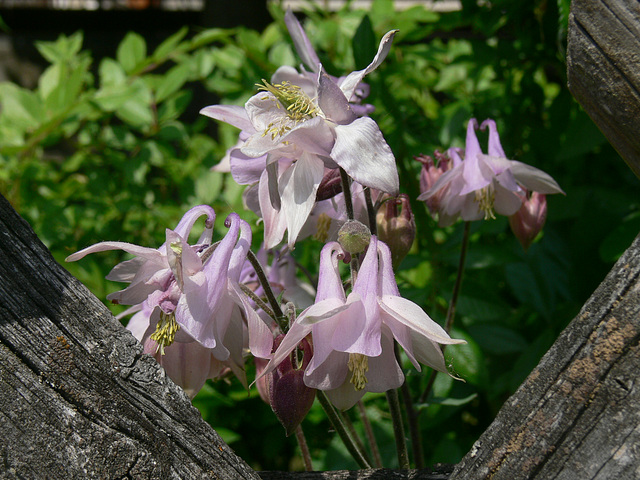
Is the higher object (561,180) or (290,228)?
(290,228)

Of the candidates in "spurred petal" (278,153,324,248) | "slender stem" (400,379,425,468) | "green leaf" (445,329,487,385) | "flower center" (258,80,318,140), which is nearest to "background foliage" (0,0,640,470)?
"green leaf" (445,329,487,385)

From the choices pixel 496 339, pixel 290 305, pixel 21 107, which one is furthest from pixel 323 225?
pixel 21 107

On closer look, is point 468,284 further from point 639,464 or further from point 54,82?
point 54,82

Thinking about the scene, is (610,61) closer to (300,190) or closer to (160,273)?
(300,190)

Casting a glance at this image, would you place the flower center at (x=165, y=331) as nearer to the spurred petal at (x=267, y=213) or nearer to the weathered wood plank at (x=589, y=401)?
the spurred petal at (x=267, y=213)

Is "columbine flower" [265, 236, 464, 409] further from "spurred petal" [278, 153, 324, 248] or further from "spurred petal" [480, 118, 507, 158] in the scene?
"spurred petal" [480, 118, 507, 158]

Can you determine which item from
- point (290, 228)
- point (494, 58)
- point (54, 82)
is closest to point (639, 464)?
point (290, 228)

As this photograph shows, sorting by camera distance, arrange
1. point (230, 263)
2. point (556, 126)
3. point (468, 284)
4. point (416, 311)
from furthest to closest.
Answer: point (556, 126) < point (468, 284) < point (230, 263) < point (416, 311)
